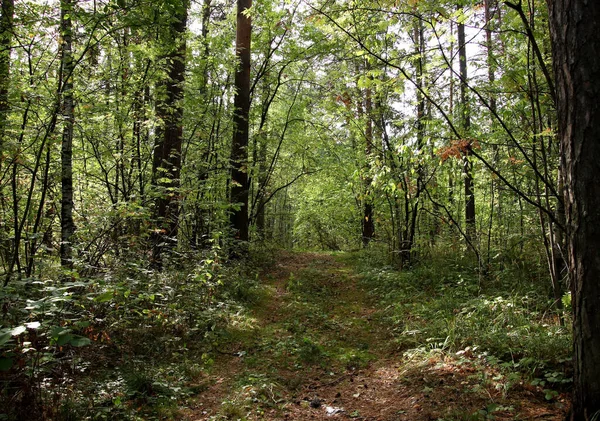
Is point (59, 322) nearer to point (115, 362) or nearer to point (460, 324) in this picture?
point (115, 362)

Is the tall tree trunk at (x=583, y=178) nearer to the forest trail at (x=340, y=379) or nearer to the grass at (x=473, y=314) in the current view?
the forest trail at (x=340, y=379)

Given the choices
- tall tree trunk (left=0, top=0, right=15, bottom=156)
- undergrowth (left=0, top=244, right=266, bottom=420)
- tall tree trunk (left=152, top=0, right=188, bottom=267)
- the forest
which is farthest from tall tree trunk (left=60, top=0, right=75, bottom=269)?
tall tree trunk (left=152, top=0, right=188, bottom=267)

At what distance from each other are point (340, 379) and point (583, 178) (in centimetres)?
338

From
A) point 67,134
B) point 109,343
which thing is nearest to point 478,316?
point 109,343

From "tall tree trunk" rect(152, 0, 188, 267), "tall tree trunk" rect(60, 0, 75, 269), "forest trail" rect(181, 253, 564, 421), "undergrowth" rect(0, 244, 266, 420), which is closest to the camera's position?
"undergrowth" rect(0, 244, 266, 420)

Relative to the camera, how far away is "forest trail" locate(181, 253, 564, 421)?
3.42 m

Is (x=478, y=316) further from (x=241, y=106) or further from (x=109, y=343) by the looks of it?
(x=241, y=106)

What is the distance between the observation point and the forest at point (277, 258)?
300 cm

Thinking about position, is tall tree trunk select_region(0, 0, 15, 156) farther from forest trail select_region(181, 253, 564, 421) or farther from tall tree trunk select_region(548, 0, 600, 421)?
tall tree trunk select_region(548, 0, 600, 421)

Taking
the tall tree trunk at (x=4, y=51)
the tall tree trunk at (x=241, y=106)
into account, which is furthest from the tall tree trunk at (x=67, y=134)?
the tall tree trunk at (x=241, y=106)

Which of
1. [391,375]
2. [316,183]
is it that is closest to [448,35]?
[391,375]

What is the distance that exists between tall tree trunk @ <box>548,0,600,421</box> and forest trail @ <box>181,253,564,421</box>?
661 mm

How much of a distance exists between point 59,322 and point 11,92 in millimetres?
3233

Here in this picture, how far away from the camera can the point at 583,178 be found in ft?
8.42
